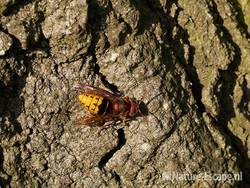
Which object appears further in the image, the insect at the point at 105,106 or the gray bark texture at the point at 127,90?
the insect at the point at 105,106

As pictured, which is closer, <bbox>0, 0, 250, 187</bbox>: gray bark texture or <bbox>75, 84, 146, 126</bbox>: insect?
<bbox>0, 0, 250, 187</bbox>: gray bark texture

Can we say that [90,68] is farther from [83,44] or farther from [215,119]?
[215,119]

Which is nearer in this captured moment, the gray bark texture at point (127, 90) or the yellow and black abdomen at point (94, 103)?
the gray bark texture at point (127, 90)

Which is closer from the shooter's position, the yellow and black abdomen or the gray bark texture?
the gray bark texture
